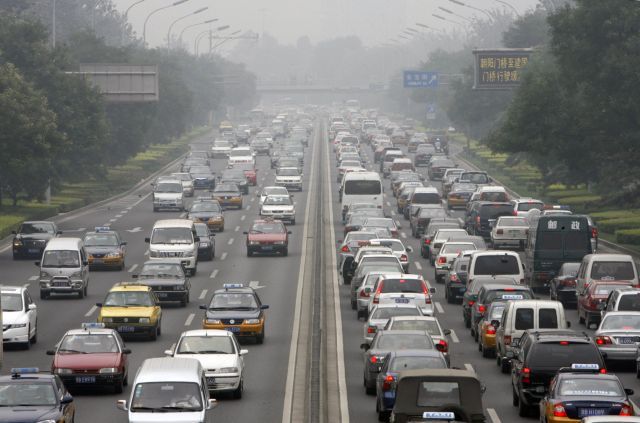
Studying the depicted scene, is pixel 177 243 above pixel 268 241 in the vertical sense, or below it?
above

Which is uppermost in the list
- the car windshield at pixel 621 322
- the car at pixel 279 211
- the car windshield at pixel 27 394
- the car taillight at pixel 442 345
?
the car windshield at pixel 27 394

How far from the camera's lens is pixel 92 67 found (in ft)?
331

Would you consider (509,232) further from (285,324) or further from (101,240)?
(285,324)

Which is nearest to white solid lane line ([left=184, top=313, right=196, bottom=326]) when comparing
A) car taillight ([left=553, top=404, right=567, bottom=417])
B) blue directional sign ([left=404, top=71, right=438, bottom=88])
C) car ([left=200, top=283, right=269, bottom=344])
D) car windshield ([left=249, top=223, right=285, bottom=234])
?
car ([left=200, top=283, right=269, bottom=344])

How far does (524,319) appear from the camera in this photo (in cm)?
3691

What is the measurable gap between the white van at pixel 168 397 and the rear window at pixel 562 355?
678 centimetres

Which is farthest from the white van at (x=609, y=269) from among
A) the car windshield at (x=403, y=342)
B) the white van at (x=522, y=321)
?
the car windshield at (x=403, y=342)

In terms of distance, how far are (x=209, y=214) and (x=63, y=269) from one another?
25.0 metres

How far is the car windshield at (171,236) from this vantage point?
61.0m

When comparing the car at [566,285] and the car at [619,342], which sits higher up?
the car at [619,342]

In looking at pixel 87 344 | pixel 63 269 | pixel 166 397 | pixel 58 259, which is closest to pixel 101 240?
pixel 58 259

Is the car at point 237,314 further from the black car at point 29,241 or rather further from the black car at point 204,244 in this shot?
the black car at point 29,241

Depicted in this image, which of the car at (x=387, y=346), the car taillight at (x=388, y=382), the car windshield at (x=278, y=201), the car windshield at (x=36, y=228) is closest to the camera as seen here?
the car taillight at (x=388, y=382)

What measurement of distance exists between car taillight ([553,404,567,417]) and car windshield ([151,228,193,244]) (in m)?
35.3
